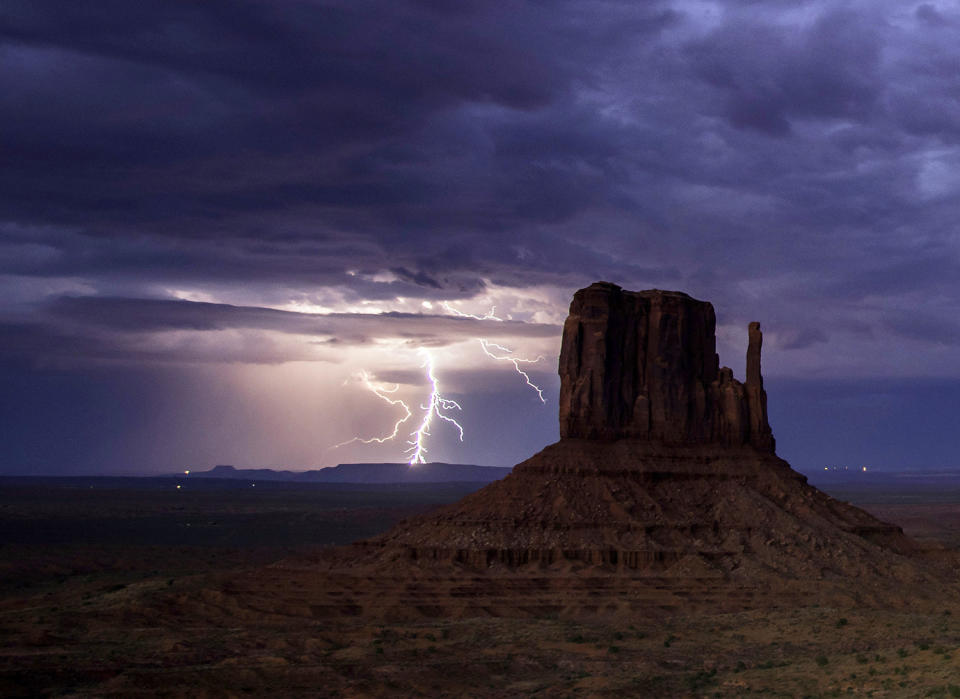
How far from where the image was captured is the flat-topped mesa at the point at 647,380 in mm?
83625

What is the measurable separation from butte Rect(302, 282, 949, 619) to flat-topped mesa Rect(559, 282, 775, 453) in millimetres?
107

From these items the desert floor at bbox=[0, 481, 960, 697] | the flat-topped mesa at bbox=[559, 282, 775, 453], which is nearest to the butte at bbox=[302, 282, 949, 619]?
the flat-topped mesa at bbox=[559, 282, 775, 453]

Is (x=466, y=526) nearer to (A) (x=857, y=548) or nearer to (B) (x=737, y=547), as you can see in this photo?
(B) (x=737, y=547)

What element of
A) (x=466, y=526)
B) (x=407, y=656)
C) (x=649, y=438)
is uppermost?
(x=649, y=438)

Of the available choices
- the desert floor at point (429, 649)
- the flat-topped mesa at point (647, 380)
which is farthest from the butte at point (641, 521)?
the desert floor at point (429, 649)

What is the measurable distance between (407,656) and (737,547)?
2943 cm

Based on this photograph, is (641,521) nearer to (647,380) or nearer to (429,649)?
(647,380)

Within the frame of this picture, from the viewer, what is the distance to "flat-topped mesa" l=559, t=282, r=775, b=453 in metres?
83.6

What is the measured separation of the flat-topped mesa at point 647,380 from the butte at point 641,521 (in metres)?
0.11

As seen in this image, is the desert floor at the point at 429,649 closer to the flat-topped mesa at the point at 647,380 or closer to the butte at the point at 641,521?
the butte at the point at 641,521

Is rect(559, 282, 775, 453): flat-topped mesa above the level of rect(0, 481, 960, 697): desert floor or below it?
above

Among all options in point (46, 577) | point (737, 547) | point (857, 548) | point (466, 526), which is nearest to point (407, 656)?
point (466, 526)

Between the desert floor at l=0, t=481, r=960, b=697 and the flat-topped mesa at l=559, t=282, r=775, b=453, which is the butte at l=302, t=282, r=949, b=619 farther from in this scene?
the desert floor at l=0, t=481, r=960, b=697

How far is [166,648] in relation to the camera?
53.0 metres
